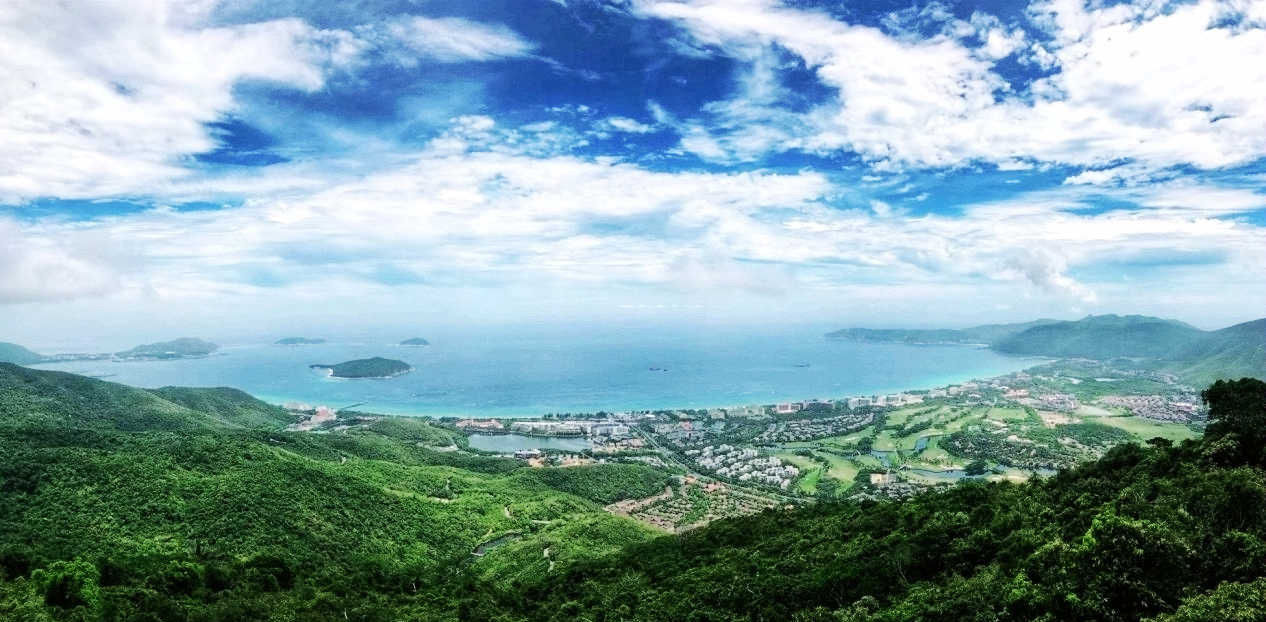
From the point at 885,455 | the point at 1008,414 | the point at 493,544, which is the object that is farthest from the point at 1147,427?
the point at 493,544

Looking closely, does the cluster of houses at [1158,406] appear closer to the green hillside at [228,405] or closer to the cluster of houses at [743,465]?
the cluster of houses at [743,465]

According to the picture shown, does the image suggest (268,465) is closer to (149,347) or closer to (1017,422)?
(1017,422)

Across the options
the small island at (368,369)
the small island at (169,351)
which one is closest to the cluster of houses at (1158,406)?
the small island at (368,369)

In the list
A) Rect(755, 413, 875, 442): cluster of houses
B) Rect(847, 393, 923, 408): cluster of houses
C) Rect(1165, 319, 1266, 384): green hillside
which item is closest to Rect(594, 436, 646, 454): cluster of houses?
Rect(755, 413, 875, 442): cluster of houses

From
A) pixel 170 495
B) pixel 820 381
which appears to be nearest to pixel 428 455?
pixel 170 495

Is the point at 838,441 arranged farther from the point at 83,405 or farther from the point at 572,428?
the point at 83,405

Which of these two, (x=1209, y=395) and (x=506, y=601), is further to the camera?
(x=506, y=601)

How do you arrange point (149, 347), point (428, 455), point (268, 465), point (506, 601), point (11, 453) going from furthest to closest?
point (149, 347)
point (428, 455)
point (268, 465)
point (11, 453)
point (506, 601)
